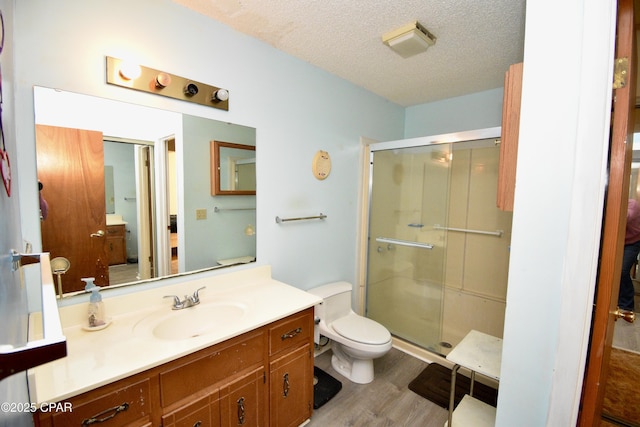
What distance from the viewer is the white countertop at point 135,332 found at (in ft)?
2.88

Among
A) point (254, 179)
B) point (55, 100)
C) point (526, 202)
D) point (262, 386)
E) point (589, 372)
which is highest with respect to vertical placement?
point (55, 100)

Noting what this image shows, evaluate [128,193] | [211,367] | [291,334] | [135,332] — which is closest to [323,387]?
[291,334]

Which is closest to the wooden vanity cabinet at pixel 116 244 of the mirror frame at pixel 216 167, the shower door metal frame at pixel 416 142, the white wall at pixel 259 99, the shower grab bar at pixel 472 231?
the white wall at pixel 259 99

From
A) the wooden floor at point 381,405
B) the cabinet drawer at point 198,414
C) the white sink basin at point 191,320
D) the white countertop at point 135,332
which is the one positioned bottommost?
the wooden floor at point 381,405

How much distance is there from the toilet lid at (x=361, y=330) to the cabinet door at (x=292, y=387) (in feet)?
1.54

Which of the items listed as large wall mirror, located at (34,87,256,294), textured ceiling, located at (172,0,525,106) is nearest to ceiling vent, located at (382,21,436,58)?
textured ceiling, located at (172,0,525,106)

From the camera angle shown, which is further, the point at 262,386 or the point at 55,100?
the point at 262,386

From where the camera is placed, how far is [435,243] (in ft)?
8.43

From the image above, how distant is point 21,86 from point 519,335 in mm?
1967

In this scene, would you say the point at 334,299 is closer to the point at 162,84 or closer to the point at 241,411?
the point at 241,411

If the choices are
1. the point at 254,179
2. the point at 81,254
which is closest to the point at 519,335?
the point at 254,179

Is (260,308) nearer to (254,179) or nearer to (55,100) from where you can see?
(254,179)

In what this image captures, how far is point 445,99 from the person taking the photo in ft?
9.08

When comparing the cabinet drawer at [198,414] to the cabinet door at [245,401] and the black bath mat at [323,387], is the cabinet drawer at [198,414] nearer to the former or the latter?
the cabinet door at [245,401]
